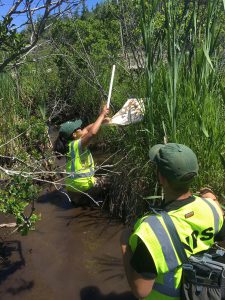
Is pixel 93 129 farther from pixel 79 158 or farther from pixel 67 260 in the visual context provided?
pixel 67 260

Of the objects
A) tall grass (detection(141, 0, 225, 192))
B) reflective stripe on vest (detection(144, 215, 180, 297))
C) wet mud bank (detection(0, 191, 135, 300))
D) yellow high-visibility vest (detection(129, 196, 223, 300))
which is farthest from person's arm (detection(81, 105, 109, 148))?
reflective stripe on vest (detection(144, 215, 180, 297))

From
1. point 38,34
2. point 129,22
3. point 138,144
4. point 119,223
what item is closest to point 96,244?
point 119,223

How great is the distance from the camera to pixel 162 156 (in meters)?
2.07

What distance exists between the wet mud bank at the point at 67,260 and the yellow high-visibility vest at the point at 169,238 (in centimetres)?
151

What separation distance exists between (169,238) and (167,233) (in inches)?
1.0

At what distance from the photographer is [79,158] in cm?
498

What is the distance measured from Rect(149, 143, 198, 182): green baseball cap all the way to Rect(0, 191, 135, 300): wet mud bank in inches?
69.3

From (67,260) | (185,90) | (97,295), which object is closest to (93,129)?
(185,90)

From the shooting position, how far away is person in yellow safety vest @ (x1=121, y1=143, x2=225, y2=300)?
1.90 m

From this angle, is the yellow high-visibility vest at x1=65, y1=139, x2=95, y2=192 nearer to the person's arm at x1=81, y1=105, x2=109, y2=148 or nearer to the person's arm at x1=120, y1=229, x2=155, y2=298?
the person's arm at x1=81, y1=105, x2=109, y2=148

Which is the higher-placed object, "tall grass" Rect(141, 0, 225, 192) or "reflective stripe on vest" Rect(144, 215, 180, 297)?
"tall grass" Rect(141, 0, 225, 192)

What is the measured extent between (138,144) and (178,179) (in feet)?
7.62

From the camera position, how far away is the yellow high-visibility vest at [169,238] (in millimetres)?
1892

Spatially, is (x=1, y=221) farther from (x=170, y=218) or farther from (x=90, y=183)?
(x=170, y=218)
